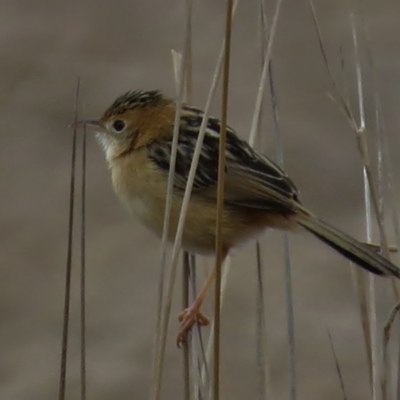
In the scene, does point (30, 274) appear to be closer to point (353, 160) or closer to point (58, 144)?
point (58, 144)

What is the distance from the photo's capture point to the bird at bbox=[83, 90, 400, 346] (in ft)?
16.4

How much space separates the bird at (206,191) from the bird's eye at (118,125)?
15 cm

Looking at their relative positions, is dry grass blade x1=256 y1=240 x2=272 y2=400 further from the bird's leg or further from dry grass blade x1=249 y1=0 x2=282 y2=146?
dry grass blade x1=249 y1=0 x2=282 y2=146

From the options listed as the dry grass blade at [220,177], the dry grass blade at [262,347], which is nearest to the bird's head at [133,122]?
the dry grass blade at [262,347]

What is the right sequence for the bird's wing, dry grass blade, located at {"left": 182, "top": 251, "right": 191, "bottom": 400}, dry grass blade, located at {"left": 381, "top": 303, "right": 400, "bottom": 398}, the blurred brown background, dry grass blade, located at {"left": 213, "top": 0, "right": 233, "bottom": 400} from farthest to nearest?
the blurred brown background → the bird's wing → dry grass blade, located at {"left": 182, "top": 251, "right": 191, "bottom": 400} → dry grass blade, located at {"left": 381, "top": 303, "right": 400, "bottom": 398} → dry grass blade, located at {"left": 213, "top": 0, "right": 233, "bottom": 400}

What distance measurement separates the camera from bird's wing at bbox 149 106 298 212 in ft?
16.4

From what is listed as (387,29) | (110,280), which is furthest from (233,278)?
(387,29)

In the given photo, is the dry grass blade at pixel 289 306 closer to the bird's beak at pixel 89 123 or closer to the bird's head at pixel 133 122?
the bird's head at pixel 133 122

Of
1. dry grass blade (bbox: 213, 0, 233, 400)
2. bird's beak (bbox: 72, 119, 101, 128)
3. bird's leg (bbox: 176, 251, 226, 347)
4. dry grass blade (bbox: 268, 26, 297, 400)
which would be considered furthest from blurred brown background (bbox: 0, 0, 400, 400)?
dry grass blade (bbox: 213, 0, 233, 400)

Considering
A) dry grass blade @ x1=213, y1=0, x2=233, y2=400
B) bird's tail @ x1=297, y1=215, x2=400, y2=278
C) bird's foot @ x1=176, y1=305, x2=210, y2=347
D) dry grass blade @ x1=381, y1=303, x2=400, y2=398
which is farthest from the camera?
bird's foot @ x1=176, y1=305, x2=210, y2=347

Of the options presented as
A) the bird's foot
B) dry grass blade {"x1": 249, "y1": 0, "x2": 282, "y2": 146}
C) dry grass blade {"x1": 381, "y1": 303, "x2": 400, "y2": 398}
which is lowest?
dry grass blade {"x1": 381, "y1": 303, "x2": 400, "y2": 398}

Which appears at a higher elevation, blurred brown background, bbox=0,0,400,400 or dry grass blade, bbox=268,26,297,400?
blurred brown background, bbox=0,0,400,400

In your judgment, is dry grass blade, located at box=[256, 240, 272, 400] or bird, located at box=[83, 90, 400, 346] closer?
dry grass blade, located at box=[256, 240, 272, 400]

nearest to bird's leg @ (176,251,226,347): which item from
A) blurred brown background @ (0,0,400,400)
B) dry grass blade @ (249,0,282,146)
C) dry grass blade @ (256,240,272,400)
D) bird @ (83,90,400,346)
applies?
bird @ (83,90,400,346)
